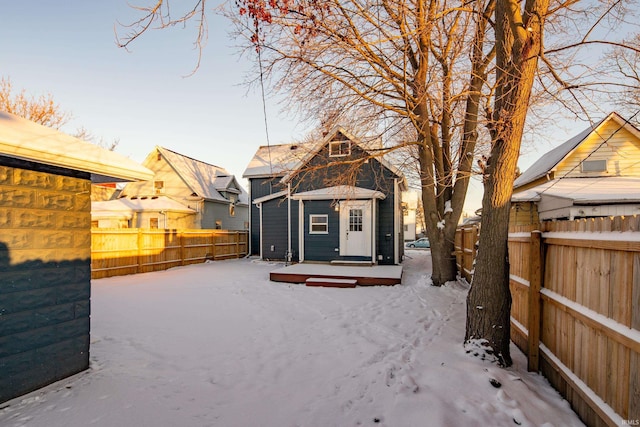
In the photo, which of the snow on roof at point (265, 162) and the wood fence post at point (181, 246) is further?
the snow on roof at point (265, 162)

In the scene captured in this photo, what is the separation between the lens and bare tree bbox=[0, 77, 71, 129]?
54.8 feet

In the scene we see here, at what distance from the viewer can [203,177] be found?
21.8 m

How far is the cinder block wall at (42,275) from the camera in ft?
9.50

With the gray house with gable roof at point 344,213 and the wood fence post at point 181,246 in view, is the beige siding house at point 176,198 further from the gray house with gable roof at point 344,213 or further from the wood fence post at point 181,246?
the gray house with gable roof at point 344,213

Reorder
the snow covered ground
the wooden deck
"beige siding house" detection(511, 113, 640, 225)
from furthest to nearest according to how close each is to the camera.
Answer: "beige siding house" detection(511, 113, 640, 225), the wooden deck, the snow covered ground

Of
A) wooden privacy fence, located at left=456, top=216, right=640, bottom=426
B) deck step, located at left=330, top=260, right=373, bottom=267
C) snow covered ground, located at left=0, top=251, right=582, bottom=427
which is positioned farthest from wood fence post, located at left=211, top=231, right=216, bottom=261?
wooden privacy fence, located at left=456, top=216, right=640, bottom=426

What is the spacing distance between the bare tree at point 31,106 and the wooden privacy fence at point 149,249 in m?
12.3

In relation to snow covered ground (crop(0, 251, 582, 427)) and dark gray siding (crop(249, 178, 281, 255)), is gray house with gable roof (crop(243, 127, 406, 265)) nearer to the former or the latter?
dark gray siding (crop(249, 178, 281, 255))

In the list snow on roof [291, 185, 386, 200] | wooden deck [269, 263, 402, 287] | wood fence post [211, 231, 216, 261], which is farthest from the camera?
wood fence post [211, 231, 216, 261]

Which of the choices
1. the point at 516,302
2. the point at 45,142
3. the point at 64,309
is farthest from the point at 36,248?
the point at 516,302

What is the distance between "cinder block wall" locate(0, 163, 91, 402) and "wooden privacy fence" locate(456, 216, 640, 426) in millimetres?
4873

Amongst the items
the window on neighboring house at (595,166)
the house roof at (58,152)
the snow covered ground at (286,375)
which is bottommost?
the snow covered ground at (286,375)

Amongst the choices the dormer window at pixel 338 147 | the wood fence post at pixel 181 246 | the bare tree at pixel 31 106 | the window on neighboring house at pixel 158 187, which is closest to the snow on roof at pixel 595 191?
the dormer window at pixel 338 147

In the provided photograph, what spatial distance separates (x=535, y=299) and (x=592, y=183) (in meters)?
10.7
